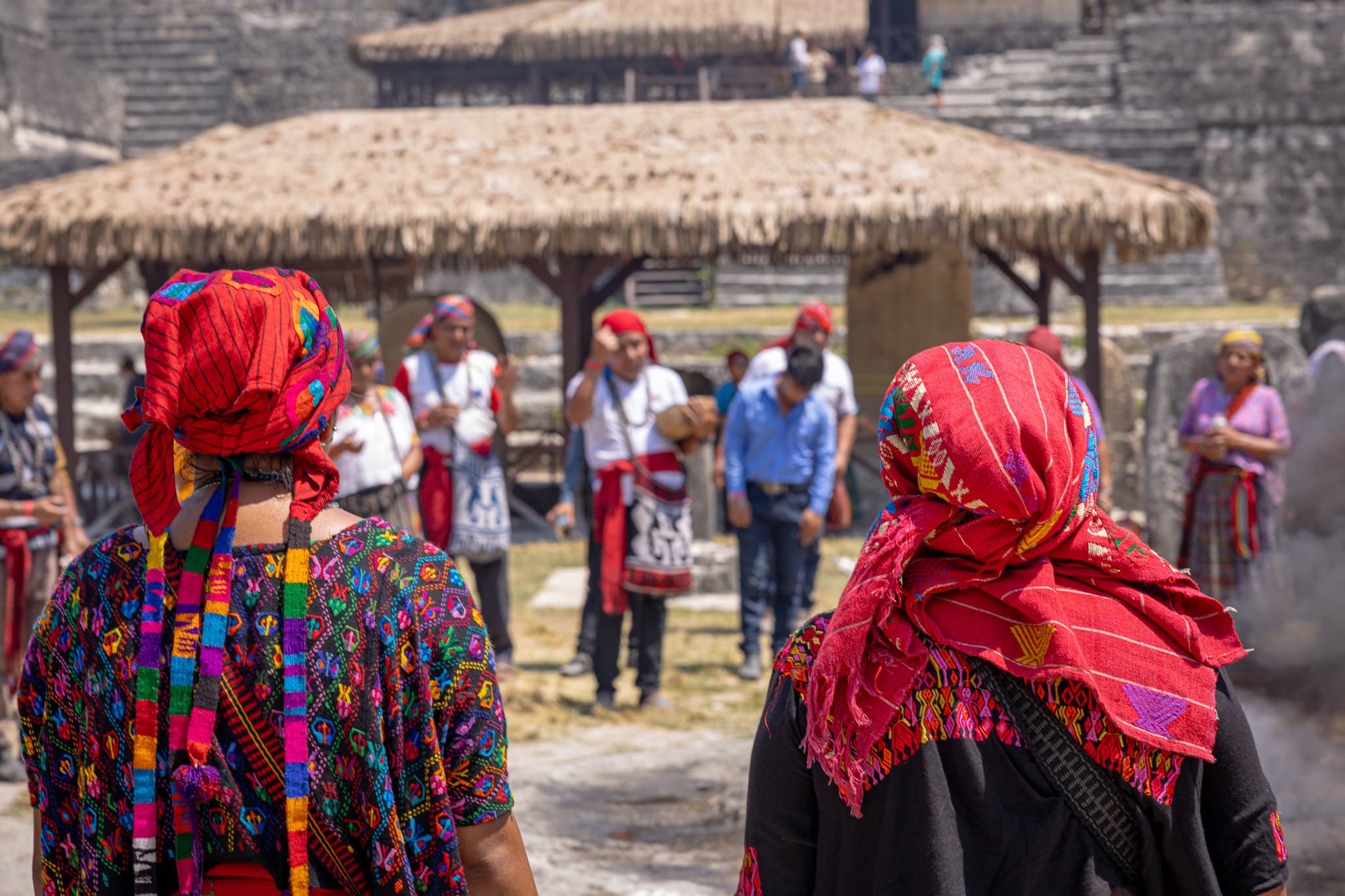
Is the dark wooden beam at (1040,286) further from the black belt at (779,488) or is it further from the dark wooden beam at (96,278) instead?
the dark wooden beam at (96,278)

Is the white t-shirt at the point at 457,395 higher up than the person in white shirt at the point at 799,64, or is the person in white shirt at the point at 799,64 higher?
the person in white shirt at the point at 799,64

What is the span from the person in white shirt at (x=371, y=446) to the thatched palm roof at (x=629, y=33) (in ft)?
61.5

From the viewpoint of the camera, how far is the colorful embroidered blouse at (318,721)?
1.76 m

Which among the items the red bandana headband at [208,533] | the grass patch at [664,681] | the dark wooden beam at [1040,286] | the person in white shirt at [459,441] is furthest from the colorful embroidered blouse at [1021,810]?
the dark wooden beam at [1040,286]

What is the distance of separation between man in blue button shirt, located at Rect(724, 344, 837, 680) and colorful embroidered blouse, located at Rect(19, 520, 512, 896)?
15.4ft

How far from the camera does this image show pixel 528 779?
5.21 m

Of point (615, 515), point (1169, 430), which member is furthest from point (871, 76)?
point (615, 515)

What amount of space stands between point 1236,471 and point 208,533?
232 inches

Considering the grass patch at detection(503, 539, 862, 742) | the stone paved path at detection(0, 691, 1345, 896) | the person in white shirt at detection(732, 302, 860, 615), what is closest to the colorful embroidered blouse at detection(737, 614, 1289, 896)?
the stone paved path at detection(0, 691, 1345, 896)

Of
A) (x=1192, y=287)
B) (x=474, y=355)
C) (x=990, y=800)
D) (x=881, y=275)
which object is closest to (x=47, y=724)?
(x=990, y=800)

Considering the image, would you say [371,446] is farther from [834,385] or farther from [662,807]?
[834,385]

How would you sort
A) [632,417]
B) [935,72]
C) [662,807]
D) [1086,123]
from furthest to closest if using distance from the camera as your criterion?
1. [935,72]
2. [1086,123]
3. [632,417]
4. [662,807]

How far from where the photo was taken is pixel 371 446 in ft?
17.7

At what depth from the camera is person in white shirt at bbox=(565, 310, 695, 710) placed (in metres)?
5.98
